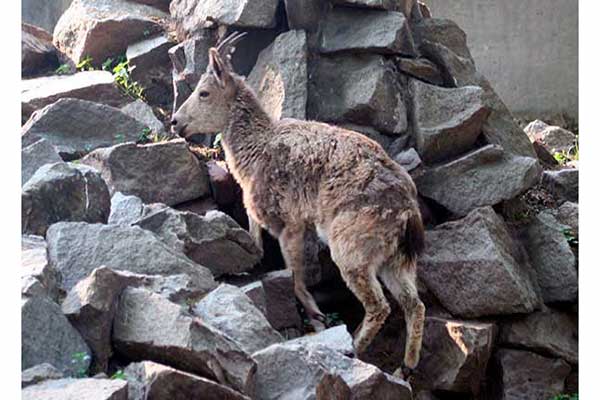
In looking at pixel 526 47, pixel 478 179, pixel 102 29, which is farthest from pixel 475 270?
pixel 526 47

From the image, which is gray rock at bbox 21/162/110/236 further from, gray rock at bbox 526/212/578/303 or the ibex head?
gray rock at bbox 526/212/578/303

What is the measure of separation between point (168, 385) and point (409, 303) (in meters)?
2.85

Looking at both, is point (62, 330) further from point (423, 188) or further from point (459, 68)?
point (459, 68)

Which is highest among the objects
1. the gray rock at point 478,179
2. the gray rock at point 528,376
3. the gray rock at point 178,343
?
the gray rock at point 178,343

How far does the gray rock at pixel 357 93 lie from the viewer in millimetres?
8164

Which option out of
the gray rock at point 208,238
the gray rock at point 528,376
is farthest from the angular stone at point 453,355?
the gray rock at point 208,238

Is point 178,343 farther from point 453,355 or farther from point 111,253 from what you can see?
point 453,355

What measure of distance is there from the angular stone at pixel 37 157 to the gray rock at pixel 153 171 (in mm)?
649

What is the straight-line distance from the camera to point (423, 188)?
7926mm

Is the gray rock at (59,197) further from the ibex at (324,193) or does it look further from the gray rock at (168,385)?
the gray rock at (168,385)

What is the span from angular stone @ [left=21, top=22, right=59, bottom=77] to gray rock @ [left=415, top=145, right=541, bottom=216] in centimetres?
452

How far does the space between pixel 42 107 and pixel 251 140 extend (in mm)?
2321

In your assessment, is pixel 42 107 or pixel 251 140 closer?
pixel 251 140
